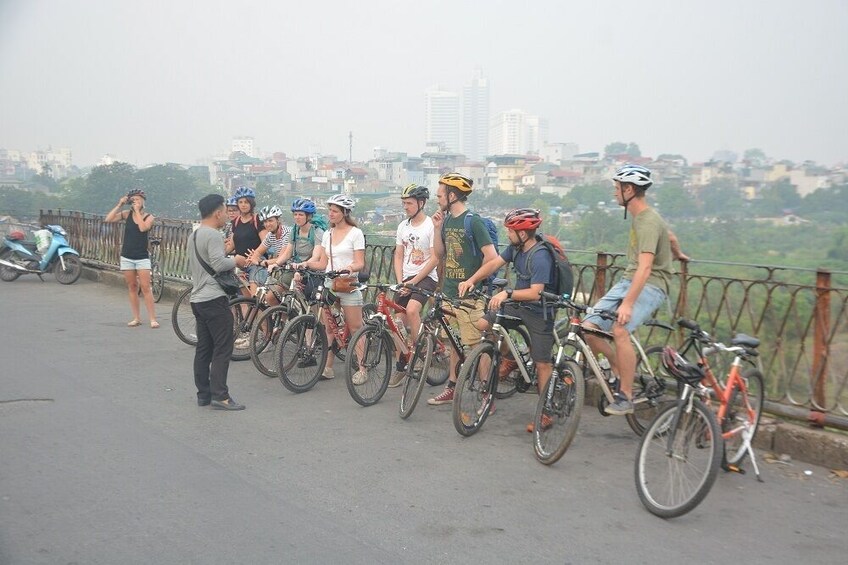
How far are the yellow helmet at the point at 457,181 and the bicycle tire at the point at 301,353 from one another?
73.7 inches

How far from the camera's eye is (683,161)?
2888cm

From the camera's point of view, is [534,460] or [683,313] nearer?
[534,460]

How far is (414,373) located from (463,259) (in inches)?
43.0

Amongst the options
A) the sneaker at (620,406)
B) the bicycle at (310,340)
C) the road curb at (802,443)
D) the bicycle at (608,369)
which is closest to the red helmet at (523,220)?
the bicycle at (608,369)

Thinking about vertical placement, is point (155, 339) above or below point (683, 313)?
below

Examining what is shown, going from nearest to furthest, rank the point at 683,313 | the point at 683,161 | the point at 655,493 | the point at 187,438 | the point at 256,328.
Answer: the point at 655,493
the point at 187,438
the point at 683,313
the point at 256,328
the point at 683,161

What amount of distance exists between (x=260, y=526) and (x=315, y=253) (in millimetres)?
3968

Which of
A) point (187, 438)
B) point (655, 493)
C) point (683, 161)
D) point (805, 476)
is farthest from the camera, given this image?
point (683, 161)

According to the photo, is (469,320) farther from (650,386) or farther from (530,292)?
(650,386)

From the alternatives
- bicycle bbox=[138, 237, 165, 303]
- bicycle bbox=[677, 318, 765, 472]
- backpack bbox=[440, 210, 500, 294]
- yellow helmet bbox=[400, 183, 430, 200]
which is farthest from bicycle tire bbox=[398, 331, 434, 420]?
bicycle bbox=[138, 237, 165, 303]

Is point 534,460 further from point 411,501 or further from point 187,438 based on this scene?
point 187,438

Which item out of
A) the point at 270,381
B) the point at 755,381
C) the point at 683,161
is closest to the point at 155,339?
the point at 270,381

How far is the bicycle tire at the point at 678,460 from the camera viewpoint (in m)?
4.37

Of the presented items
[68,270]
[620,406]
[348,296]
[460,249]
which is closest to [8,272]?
[68,270]
